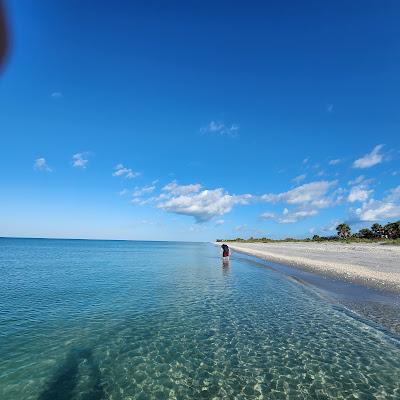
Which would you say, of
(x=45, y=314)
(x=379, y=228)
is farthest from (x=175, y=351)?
(x=379, y=228)

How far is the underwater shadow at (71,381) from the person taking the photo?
9.59m

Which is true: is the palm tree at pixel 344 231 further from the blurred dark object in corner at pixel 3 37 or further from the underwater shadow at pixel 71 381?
the blurred dark object in corner at pixel 3 37

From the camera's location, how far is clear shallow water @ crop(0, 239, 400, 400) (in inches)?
401

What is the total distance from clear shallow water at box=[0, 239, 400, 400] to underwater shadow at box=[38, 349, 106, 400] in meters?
0.04

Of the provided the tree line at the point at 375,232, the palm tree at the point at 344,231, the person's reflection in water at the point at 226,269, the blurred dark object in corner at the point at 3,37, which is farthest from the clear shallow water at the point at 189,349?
the palm tree at the point at 344,231

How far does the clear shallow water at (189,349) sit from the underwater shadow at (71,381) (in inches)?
1.5

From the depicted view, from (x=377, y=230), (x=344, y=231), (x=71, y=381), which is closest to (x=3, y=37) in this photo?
(x=71, y=381)

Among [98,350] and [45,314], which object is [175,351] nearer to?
[98,350]

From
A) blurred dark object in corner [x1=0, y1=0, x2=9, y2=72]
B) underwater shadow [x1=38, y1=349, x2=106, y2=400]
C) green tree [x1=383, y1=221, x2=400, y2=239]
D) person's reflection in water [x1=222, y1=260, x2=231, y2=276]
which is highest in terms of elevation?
green tree [x1=383, y1=221, x2=400, y2=239]

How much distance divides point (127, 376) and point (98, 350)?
2.71 metres

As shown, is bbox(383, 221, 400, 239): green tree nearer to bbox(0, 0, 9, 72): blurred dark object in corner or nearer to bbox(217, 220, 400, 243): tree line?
bbox(217, 220, 400, 243): tree line

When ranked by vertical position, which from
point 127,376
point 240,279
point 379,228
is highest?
point 379,228

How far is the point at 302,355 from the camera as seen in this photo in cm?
1296

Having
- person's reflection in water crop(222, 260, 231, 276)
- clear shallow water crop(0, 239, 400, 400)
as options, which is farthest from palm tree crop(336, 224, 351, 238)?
clear shallow water crop(0, 239, 400, 400)
